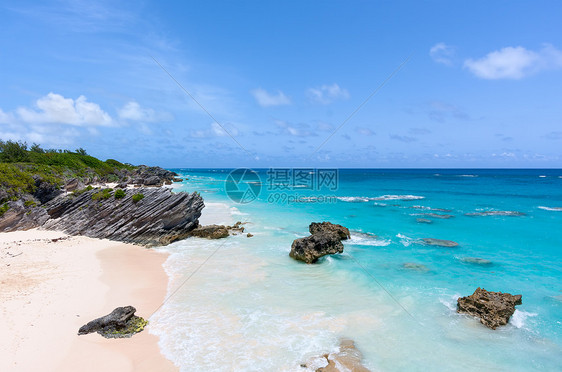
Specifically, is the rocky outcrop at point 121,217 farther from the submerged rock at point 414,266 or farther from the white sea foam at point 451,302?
the white sea foam at point 451,302

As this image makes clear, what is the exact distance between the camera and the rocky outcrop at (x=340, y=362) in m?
9.88

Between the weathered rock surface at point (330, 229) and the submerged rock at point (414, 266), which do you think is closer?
the submerged rock at point (414, 266)

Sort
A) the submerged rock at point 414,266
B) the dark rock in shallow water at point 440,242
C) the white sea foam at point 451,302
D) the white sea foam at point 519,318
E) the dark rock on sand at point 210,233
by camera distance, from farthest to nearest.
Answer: the dark rock on sand at point 210,233 → the dark rock in shallow water at point 440,242 → the submerged rock at point 414,266 → the white sea foam at point 451,302 → the white sea foam at point 519,318

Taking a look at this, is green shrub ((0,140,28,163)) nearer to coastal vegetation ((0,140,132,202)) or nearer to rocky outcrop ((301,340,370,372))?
coastal vegetation ((0,140,132,202))

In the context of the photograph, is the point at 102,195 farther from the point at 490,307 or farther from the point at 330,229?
the point at 490,307

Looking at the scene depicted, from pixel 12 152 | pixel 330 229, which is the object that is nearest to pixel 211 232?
pixel 330 229

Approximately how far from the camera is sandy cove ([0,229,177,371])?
32.3 feet

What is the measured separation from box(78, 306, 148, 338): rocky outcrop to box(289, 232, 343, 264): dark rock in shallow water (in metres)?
11.2

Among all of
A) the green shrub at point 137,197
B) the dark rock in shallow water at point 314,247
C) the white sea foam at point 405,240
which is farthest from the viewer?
the white sea foam at point 405,240

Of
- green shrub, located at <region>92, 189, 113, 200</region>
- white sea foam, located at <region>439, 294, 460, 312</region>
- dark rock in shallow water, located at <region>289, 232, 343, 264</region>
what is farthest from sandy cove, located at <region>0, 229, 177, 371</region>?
white sea foam, located at <region>439, 294, 460, 312</region>

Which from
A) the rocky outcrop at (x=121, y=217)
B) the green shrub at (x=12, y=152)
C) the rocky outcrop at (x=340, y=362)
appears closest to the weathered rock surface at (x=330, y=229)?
the rocky outcrop at (x=121, y=217)

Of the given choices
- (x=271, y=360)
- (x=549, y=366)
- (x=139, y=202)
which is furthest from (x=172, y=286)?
(x=549, y=366)

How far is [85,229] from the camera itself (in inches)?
989

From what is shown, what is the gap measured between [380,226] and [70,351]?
96.5ft
